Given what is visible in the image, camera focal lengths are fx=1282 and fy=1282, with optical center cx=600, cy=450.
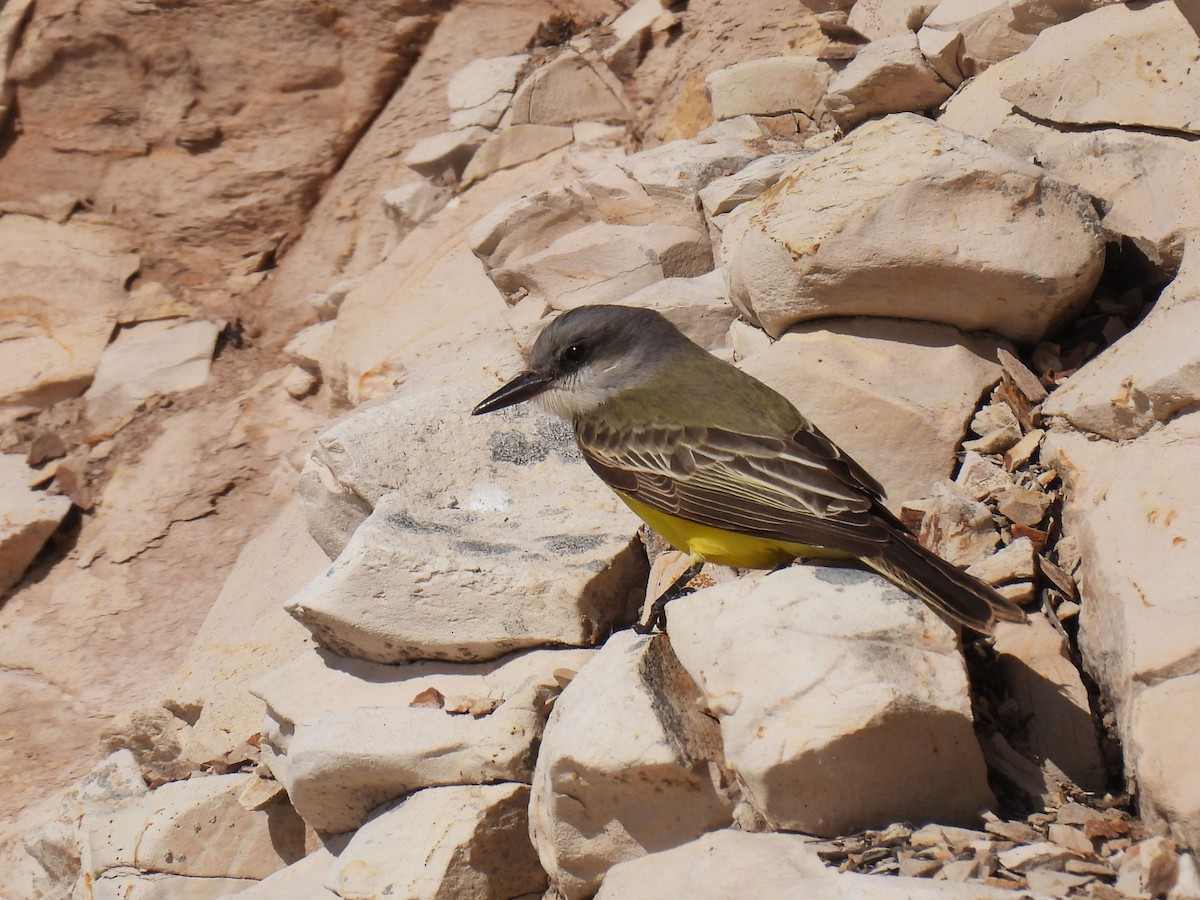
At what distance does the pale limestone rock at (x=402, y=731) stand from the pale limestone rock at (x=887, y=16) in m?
4.09

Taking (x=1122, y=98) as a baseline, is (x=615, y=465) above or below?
below

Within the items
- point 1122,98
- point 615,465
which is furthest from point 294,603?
point 1122,98

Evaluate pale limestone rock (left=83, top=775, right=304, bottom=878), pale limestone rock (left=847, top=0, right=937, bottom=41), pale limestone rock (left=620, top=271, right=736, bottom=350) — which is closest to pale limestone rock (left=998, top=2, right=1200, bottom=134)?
pale limestone rock (left=847, top=0, right=937, bottom=41)

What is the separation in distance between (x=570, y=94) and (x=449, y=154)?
1.00 meters

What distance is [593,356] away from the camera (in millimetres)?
4871

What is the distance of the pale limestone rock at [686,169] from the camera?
686cm

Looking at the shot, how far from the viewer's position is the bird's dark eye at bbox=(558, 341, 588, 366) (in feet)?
15.9

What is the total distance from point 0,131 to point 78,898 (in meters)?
7.01

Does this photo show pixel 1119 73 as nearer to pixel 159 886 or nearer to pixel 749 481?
pixel 749 481

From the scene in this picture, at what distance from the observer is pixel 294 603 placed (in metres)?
4.81

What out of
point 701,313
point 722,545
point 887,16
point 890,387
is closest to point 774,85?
point 887,16

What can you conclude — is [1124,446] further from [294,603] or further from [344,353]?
[344,353]

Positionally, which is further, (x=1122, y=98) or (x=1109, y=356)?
(x=1122, y=98)

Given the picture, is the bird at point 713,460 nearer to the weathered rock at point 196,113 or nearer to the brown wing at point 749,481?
the brown wing at point 749,481
